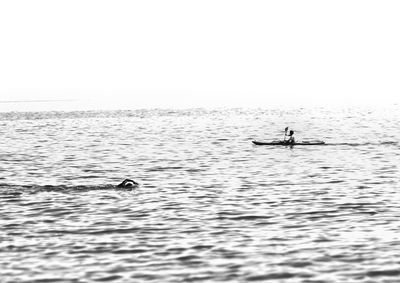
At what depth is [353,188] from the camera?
44.9 meters

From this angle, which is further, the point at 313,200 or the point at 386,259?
the point at 313,200

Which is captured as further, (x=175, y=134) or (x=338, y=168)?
(x=175, y=134)

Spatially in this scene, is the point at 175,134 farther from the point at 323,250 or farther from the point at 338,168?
the point at 323,250

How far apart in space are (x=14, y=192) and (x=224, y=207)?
1272 cm

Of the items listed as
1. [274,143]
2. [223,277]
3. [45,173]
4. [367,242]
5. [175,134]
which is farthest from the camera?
[175,134]

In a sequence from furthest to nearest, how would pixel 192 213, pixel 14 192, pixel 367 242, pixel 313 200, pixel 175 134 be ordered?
pixel 175 134 → pixel 14 192 → pixel 313 200 → pixel 192 213 → pixel 367 242

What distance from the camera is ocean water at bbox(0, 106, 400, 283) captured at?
2559 cm

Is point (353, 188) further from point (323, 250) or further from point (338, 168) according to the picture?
point (323, 250)

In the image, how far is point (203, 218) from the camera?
34875mm

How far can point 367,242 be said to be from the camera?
29.1 metres

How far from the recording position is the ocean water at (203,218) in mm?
25594

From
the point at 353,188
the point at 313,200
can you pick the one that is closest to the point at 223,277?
the point at 313,200

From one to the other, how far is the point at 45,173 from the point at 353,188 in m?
22.5

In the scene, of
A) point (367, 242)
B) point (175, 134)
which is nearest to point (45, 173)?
point (367, 242)
